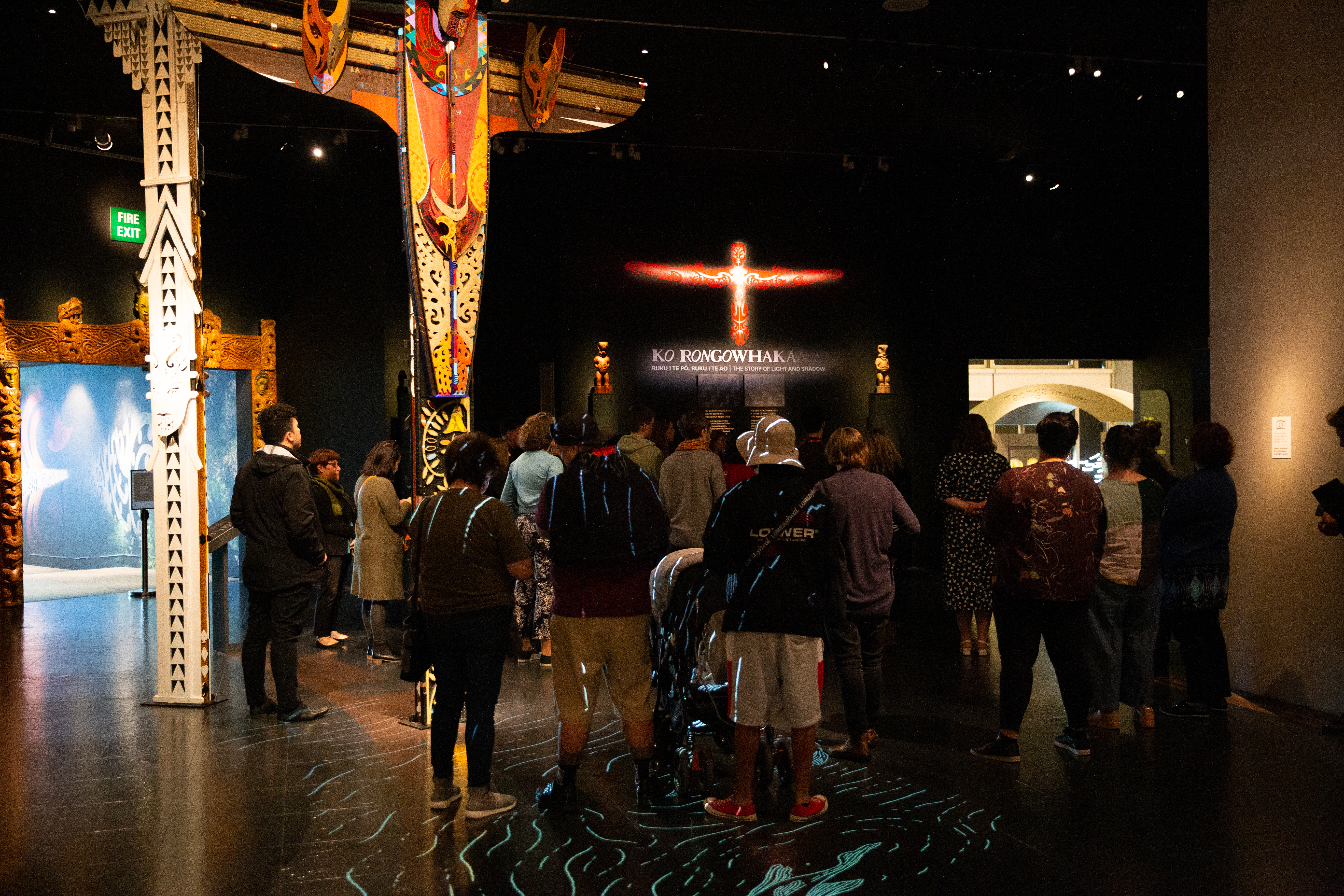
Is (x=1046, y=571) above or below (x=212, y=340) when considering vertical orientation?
below

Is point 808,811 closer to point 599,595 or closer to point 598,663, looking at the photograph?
point 598,663

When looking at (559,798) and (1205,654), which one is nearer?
(559,798)

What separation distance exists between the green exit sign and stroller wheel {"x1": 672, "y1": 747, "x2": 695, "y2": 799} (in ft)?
27.0

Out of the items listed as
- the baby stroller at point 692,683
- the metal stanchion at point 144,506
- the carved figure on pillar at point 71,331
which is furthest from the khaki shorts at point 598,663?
the carved figure on pillar at point 71,331

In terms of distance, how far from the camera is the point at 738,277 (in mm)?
11406

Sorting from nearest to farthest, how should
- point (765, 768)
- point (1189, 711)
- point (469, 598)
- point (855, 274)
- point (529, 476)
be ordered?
point (469, 598) → point (765, 768) → point (1189, 711) → point (529, 476) → point (855, 274)

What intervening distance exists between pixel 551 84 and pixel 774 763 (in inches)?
129

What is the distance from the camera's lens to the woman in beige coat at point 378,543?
6.48m

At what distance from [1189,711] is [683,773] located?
2698 millimetres

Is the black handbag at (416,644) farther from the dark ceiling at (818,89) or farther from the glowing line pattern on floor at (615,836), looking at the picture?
the dark ceiling at (818,89)

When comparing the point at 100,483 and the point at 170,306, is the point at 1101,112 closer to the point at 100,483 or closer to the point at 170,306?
the point at 170,306

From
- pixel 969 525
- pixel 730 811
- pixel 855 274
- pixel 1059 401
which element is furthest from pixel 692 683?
pixel 1059 401

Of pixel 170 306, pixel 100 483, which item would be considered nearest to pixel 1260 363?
pixel 170 306

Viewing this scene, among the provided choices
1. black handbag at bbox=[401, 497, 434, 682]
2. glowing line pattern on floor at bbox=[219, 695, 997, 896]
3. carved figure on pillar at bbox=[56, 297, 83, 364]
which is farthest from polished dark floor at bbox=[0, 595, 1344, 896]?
carved figure on pillar at bbox=[56, 297, 83, 364]
